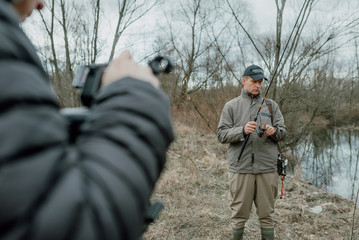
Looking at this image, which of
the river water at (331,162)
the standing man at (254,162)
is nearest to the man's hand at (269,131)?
the standing man at (254,162)

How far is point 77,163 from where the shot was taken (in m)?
0.50

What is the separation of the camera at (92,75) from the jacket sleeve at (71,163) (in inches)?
6.3

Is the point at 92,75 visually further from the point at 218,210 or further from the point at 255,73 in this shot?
the point at 218,210

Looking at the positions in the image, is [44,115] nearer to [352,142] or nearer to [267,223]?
[267,223]

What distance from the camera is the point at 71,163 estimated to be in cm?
49

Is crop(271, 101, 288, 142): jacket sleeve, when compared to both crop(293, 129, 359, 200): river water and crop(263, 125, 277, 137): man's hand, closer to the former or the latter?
crop(263, 125, 277, 137): man's hand

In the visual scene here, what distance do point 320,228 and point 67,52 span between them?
638cm

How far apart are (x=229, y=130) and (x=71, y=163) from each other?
2943 millimetres

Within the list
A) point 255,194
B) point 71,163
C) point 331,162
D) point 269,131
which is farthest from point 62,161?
point 331,162

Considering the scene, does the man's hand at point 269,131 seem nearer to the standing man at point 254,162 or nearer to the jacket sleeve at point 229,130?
the standing man at point 254,162

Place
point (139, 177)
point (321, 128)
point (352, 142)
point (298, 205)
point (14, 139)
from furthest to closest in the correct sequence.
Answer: point (321, 128)
point (352, 142)
point (298, 205)
point (139, 177)
point (14, 139)

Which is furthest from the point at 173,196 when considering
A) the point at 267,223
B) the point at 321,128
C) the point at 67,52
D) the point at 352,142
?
the point at 321,128

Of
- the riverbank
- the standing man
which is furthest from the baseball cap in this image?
the riverbank

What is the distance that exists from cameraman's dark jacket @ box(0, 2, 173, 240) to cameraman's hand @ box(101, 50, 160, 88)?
9 cm
